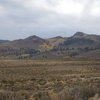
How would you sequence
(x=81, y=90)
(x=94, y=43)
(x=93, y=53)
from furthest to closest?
1. (x=94, y=43)
2. (x=93, y=53)
3. (x=81, y=90)

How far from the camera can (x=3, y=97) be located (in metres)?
9.49

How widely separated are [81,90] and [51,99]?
253 cm

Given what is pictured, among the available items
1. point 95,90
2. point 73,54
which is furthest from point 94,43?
point 95,90

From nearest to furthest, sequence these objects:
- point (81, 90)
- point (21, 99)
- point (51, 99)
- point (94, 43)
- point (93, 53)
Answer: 1. point (51, 99)
2. point (21, 99)
3. point (81, 90)
4. point (93, 53)
5. point (94, 43)

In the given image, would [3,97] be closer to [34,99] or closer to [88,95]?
[34,99]

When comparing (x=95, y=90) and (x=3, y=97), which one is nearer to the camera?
(x=3, y=97)

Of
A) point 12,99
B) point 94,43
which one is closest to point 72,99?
point 12,99

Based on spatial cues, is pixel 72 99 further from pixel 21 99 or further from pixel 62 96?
pixel 21 99

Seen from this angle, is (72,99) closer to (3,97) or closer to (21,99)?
(21,99)

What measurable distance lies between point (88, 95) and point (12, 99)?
3.89 m

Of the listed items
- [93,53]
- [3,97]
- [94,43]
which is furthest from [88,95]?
[94,43]

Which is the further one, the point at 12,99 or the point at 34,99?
the point at 34,99

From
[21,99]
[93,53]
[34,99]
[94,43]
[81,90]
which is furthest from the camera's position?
[94,43]

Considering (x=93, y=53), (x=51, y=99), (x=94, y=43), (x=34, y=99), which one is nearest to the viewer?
(x=51, y=99)
